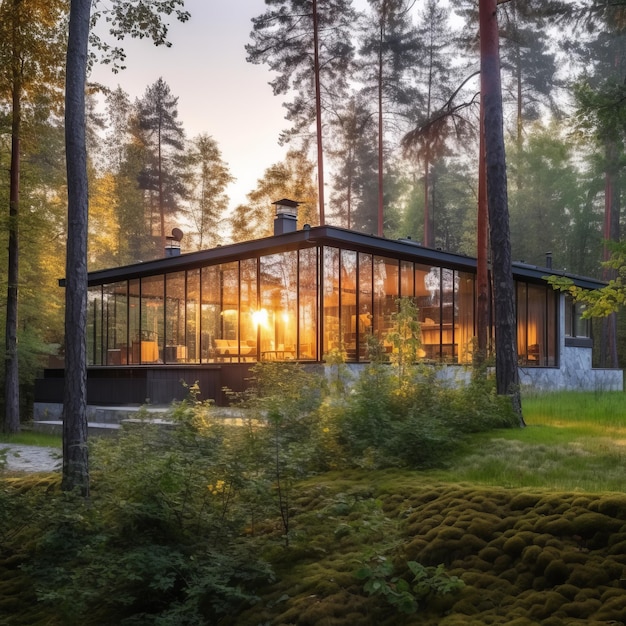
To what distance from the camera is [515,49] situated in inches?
1125

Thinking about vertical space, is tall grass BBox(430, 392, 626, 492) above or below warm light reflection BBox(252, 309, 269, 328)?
below

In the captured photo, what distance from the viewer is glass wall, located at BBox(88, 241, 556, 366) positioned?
1433cm

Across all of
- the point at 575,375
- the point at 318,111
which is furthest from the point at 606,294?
the point at 318,111

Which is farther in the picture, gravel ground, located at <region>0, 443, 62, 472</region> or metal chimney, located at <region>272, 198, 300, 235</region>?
metal chimney, located at <region>272, 198, 300, 235</region>

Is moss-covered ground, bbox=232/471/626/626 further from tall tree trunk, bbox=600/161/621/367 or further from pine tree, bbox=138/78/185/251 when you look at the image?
pine tree, bbox=138/78/185/251

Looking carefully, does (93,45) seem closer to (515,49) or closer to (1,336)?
(1,336)

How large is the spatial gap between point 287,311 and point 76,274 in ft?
28.7

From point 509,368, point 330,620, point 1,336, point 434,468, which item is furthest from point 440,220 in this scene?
point 330,620

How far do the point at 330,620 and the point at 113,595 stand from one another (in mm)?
1558

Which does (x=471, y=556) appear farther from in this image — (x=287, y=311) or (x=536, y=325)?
(x=536, y=325)

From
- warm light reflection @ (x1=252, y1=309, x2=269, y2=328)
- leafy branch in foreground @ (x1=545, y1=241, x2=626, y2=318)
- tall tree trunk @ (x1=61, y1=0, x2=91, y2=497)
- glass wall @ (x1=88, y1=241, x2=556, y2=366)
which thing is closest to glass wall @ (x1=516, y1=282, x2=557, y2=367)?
glass wall @ (x1=88, y1=241, x2=556, y2=366)

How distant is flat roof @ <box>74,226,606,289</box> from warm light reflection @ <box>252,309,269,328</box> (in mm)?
1273

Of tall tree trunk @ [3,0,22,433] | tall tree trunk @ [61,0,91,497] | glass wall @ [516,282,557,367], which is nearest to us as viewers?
tall tree trunk @ [61,0,91,497]

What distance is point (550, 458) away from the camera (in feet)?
20.2
